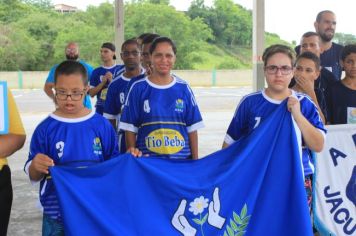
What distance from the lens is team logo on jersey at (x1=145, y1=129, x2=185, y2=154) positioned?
11.8ft

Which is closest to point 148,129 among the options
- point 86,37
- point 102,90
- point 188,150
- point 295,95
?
A: point 188,150

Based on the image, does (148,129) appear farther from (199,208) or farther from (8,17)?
(8,17)

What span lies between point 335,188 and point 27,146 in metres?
7.69

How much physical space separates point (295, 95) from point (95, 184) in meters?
1.44

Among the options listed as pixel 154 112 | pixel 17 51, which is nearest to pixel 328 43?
pixel 154 112

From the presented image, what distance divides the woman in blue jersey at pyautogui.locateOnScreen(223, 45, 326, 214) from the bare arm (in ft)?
4.59

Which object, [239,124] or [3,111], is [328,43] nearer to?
[239,124]

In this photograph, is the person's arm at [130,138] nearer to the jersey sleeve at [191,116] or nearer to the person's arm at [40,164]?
the jersey sleeve at [191,116]

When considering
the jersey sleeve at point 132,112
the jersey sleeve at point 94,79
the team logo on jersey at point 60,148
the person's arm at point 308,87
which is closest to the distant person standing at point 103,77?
the jersey sleeve at point 94,79

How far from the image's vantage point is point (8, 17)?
39094 millimetres

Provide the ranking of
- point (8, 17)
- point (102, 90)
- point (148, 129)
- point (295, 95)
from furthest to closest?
point (8, 17)
point (102, 90)
point (148, 129)
point (295, 95)

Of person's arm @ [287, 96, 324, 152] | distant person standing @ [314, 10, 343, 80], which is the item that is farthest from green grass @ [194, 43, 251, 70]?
person's arm @ [287, 96, 324, 152]

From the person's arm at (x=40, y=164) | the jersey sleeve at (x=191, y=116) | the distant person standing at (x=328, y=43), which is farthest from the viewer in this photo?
the distant person standing at (x=328, y=43)

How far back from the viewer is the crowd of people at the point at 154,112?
283 centimetres
